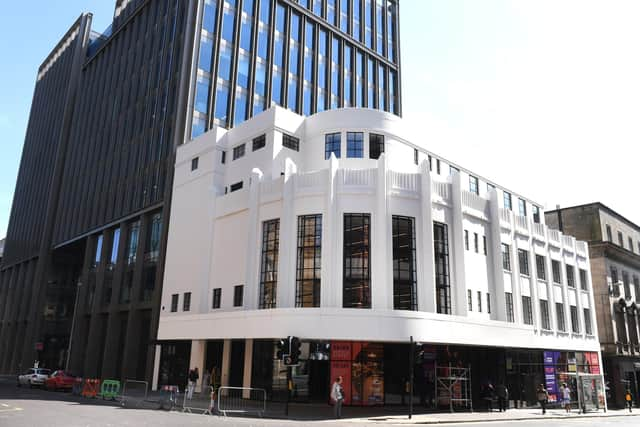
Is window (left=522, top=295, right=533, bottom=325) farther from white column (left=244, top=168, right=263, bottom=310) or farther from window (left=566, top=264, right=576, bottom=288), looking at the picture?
white column (left=244, top=168, right=263, bottom=310)

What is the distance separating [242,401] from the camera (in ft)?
81.7

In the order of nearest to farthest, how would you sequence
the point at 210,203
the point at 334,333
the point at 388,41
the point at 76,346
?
the point at 334,333, the point at 210,203, the point at 76,346, the point at 388,41

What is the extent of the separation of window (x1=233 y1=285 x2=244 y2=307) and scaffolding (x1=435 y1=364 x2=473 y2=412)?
11764mm

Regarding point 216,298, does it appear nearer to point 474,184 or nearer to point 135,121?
point 474,184

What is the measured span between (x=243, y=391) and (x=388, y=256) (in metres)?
10.6

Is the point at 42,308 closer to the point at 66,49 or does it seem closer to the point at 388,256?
the point at 66,49

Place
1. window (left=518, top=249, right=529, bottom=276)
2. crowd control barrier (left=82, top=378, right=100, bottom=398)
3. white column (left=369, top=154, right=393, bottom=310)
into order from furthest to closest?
window (left=518, top=249, right=529, bottom=276)
crowd control barrier (left=82, top=378, right=100, bottom=398)
white column (left=369, top=154, right=393, bottom=310)

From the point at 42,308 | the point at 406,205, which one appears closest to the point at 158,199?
the point at 406,205

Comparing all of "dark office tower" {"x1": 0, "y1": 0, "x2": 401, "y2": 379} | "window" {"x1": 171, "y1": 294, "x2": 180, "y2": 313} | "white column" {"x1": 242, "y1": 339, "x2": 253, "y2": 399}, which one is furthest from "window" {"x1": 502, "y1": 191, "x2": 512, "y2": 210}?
"window" {"x1": 171, "y1": 294, "x2": 180, "y2": 313}

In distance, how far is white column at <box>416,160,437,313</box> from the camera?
86.5 ft

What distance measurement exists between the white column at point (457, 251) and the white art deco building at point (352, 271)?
6cm

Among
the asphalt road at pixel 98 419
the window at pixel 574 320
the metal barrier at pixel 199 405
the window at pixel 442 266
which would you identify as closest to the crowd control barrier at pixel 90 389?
the metal barrier at pixel 199 405

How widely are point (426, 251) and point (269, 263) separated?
8.81 m

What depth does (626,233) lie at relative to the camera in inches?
2056
